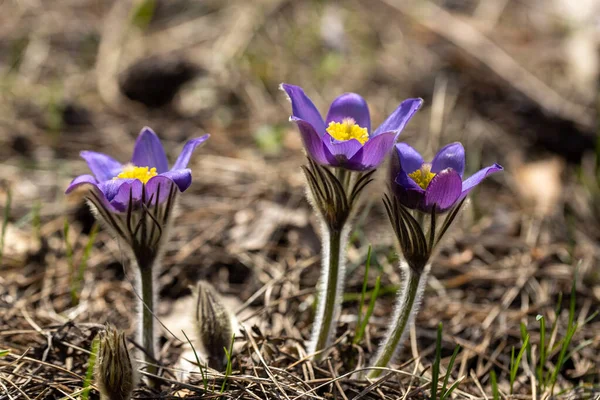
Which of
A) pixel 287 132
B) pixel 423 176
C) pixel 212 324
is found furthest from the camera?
pixel 287 132

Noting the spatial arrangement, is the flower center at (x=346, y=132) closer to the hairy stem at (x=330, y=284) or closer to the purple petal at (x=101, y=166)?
the hairy stem at (x=330, y=284)

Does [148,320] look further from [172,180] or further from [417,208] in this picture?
[417,208]

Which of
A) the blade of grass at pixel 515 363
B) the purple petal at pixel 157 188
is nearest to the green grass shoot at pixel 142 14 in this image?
the purple petal at pixel 157 188

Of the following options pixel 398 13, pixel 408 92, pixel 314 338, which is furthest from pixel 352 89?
pixel 314 338

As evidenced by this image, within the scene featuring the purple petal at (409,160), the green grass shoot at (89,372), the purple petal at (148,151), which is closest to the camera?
the green grass shoot at (89,372)

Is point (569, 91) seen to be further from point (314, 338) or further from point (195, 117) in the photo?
point (314, 338)

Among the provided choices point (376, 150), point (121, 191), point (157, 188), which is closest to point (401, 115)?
point (376, 150)

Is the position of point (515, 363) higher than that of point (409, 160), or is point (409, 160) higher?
point (409, 160)

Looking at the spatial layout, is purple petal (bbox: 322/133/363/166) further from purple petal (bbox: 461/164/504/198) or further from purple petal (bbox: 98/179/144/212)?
purple petal (bbox: 98/179/144/212)
